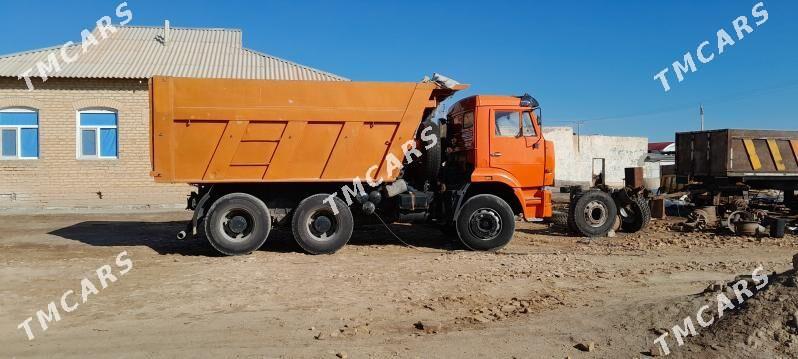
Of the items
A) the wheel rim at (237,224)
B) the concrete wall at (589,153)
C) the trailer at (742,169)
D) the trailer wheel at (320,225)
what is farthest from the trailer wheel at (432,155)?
the concrete wall at (589,153)

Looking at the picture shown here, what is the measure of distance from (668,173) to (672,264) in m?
9.52

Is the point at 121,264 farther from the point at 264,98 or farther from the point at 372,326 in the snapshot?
the point at 372,326

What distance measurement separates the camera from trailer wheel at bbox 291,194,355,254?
9.54 meters

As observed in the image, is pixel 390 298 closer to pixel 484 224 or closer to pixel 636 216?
pixel 484 224

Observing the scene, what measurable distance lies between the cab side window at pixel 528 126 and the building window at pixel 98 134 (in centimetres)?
1329

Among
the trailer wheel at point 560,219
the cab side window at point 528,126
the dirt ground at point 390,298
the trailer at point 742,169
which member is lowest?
the dirt ground at point 390,298

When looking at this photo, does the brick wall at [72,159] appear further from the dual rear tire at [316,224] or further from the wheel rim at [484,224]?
the wheel rim at [484,224]

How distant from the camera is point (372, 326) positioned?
5.46m

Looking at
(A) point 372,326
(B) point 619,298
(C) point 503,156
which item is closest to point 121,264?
(A) point 372,326

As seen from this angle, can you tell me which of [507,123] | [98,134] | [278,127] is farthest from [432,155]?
[98,134]

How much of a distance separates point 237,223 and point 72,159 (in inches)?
430

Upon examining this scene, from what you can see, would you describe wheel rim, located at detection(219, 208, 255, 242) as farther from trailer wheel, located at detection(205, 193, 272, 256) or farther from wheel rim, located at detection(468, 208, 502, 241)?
wheel rim, located at detection(468, 208, 502, 241)

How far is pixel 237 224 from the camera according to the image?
30.7 feet

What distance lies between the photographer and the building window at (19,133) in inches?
678
